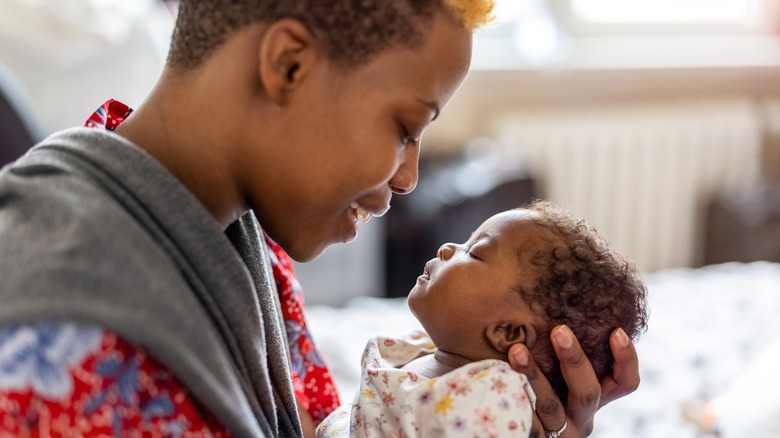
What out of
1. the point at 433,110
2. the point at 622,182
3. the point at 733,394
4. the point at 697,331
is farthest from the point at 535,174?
the point at 433,110

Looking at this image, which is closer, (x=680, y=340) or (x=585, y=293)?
(x=585, y=293)

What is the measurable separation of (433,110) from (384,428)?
1.30 feet

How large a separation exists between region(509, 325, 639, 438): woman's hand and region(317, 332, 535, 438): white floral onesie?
Result: 63mm

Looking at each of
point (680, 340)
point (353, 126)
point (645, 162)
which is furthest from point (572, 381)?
point (645, 162)

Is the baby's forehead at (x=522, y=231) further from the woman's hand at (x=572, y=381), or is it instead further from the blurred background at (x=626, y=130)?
the blurred background at (x=626, y=130)

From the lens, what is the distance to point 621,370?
46.1 inches

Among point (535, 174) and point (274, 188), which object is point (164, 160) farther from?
point (535, 174)

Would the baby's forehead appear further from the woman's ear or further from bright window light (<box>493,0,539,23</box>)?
bright window light (<box>493,0,539,23</box>)

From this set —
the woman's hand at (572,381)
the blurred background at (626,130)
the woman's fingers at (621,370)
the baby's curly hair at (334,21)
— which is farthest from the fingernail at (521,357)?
the blurred background at (626,130)

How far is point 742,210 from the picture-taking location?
11.3ft

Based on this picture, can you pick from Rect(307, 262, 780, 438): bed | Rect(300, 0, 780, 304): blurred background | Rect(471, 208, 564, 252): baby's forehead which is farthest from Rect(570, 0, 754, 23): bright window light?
Rect(471, 208, 564, 252): baby's forehead

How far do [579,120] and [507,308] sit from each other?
2.38 metres

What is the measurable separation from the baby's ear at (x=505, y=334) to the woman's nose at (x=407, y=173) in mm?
267

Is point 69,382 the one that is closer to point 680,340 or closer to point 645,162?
point 680,340
